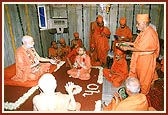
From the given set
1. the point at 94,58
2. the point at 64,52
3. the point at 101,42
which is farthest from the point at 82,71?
the point at 94,58

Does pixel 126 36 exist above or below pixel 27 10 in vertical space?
below

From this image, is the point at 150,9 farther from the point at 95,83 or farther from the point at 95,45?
the point at 95,83

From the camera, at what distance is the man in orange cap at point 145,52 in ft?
14.3

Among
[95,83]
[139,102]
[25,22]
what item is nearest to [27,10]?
[25,22]

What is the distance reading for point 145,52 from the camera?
14.6 feet

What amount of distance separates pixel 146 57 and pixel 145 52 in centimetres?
12

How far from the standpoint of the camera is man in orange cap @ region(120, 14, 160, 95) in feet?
14.3

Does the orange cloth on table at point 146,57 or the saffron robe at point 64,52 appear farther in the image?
the saffron robe at point 64,52

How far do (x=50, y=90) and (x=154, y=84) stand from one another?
10.2 feet

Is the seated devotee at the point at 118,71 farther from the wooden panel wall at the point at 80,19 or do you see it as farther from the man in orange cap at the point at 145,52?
the wooden panel wall at the point at 80,19

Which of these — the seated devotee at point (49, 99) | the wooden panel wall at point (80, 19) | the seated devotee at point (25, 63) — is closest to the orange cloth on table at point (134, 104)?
the seated devotee at point (49, 99)

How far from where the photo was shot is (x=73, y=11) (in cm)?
913

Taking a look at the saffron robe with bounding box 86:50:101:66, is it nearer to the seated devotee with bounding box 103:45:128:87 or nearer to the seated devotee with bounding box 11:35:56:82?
the seated devotee with bounding box 103:45:128:87

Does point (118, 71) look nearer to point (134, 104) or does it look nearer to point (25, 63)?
point (25, 63)
